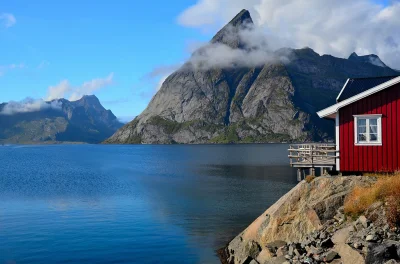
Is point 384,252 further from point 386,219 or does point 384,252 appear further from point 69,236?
point 69,236

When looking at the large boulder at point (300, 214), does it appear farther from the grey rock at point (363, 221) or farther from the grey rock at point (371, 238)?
the grey rock at point (371, 238)

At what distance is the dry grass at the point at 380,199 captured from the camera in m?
19.9

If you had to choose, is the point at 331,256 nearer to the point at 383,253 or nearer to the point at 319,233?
the point at 383,253

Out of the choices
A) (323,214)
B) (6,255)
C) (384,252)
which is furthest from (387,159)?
(6,255)

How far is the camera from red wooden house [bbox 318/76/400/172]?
2903cm

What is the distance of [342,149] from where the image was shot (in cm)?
3056

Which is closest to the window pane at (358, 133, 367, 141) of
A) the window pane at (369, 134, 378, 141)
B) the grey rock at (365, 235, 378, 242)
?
the window pane at (369, 134, 378, 141)

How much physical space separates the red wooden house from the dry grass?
5938 mm

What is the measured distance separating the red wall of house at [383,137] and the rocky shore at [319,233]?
311cm

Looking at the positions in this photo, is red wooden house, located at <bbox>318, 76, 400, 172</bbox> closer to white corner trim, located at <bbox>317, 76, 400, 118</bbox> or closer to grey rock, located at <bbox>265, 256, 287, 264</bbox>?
white corner trim, located at <bbox>317, 76, 400, 118</bbox>

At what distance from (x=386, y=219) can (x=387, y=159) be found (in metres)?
10.4

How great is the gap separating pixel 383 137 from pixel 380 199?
8850 mm

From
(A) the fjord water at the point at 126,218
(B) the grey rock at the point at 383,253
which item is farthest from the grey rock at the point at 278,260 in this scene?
(A) the fjord water at the point at 126,218

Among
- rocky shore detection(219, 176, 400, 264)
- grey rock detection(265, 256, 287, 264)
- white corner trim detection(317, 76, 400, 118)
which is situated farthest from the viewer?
white corner trim detection(317, 76, 400, 118)
